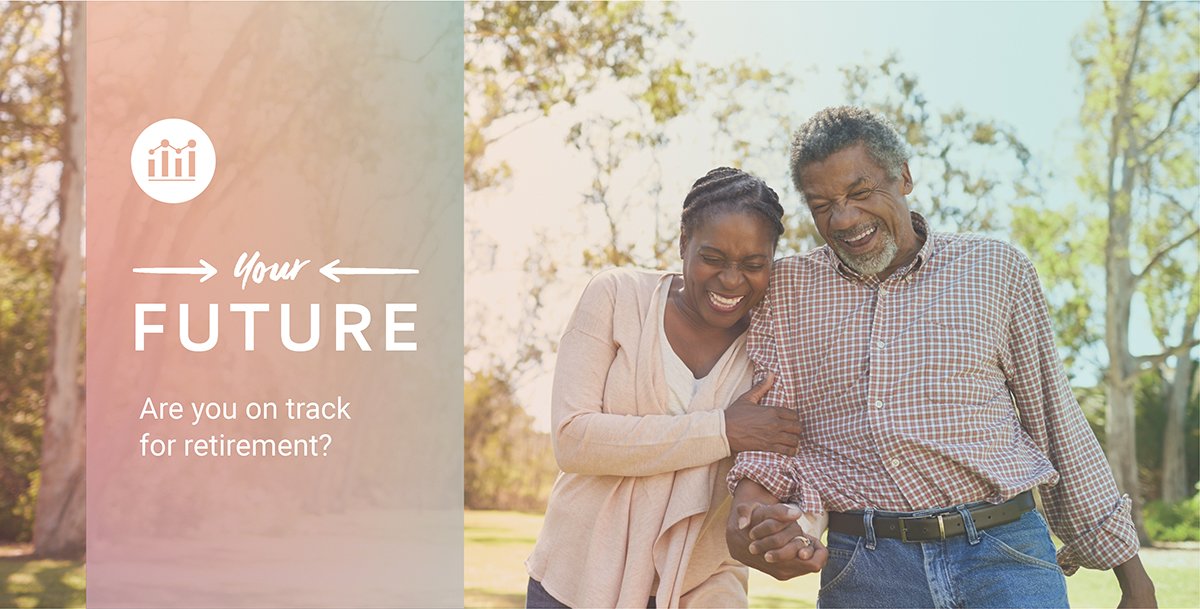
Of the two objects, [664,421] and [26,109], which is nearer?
[664,421]

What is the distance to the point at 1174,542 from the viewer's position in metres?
9.48

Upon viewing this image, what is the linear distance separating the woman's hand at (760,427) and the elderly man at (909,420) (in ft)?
0.11

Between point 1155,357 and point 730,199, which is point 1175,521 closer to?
point 1155,357

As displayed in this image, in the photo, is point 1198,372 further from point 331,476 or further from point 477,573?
point 331,476

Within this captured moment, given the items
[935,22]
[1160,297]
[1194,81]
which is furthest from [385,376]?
[1194,81]

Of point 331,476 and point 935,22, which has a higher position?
point 935,22

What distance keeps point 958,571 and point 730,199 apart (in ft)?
3.07

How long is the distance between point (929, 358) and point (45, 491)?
27.1ft

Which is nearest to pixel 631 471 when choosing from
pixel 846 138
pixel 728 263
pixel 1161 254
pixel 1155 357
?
pixel 728 263

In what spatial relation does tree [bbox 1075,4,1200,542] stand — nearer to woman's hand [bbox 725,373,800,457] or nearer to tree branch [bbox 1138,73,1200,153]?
tree branch [bbox 1138,73,1200,153]

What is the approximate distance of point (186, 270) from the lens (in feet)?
27.2

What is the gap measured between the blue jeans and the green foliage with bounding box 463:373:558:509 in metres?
7.67

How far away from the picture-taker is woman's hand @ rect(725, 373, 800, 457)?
8.70 ft

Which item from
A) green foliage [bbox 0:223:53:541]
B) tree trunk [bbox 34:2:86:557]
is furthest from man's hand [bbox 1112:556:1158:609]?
green foliage [bbox 0:223:53:541]
